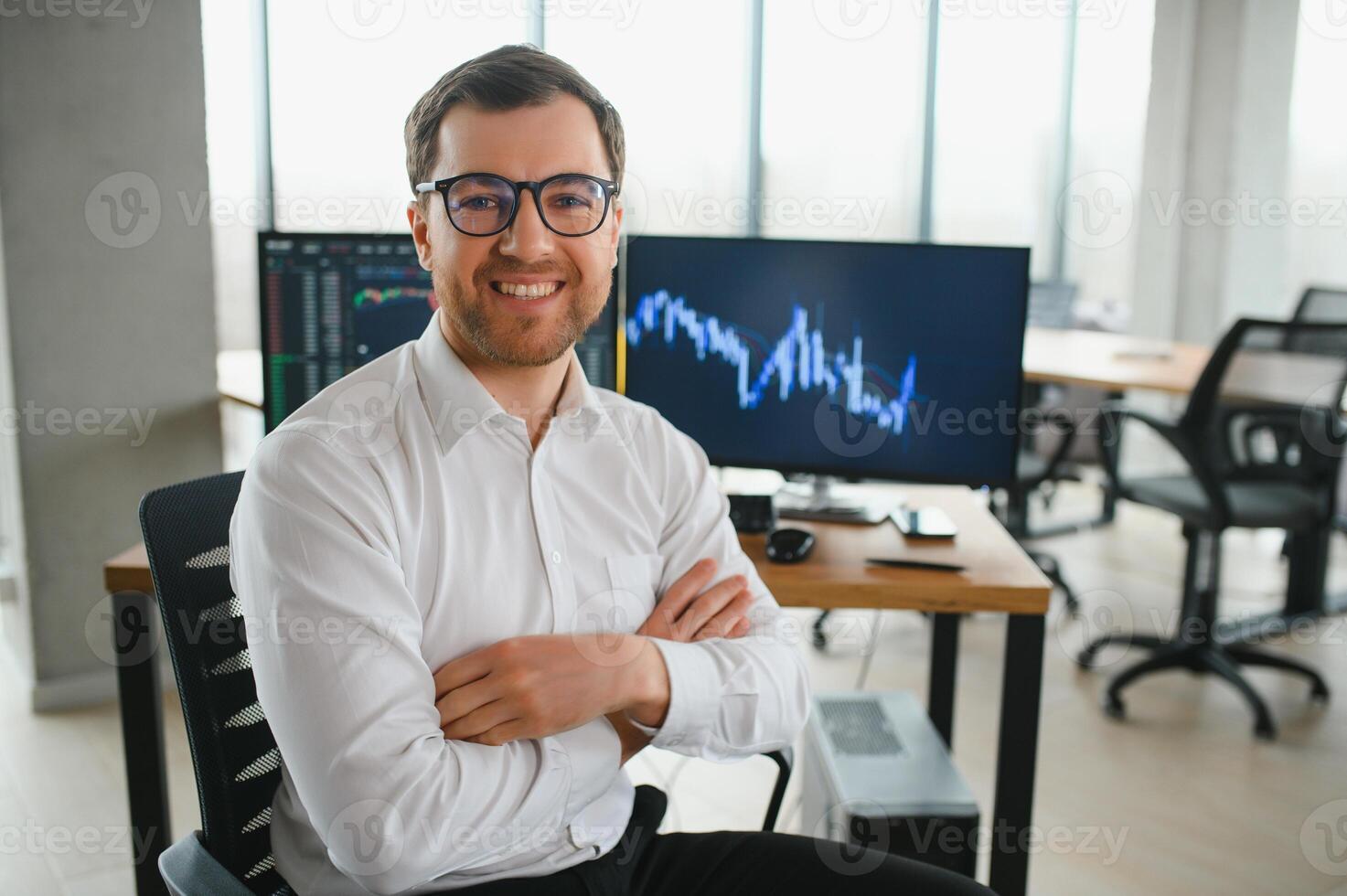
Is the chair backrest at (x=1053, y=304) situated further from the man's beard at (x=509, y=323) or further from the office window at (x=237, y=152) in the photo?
the man's beard at (x=509, y=323)

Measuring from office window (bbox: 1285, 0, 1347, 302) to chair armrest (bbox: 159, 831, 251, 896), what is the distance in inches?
234

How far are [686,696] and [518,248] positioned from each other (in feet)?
1.76

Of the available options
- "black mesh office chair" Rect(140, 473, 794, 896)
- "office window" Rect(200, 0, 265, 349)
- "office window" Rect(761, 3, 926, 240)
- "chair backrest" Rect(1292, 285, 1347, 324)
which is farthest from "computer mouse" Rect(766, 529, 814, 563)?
"office window" Rect(761, 3, 926, 240)

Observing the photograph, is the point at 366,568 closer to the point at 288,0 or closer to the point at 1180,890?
the point at 1180,890

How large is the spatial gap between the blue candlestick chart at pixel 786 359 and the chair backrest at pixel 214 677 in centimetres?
99

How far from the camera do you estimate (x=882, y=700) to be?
2203mm

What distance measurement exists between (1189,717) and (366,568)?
268cm

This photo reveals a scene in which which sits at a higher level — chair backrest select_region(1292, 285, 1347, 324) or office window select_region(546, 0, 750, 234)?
office window select_region(546, 0, 750, 234)

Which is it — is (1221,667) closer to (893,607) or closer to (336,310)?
(893,607)

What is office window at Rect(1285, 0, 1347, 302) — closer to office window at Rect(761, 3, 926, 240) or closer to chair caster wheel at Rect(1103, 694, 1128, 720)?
office window at Rect(761, 3, 926, 240)

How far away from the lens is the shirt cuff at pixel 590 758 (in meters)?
1.20

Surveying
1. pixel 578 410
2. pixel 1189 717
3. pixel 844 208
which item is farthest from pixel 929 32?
Answer: pixel 578 410

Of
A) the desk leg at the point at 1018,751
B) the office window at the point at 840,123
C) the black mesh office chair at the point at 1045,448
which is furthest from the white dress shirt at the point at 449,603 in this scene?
the office window at the point at 840,123

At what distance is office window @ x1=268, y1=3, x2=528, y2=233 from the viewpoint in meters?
4.11
